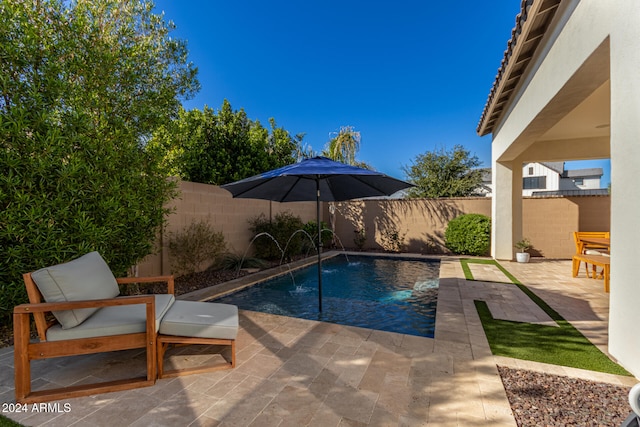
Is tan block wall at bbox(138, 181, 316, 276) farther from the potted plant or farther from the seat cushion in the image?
the potted plant

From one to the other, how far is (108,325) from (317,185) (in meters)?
3.18

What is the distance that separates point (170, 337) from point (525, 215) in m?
11.7

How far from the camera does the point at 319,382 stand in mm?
2639

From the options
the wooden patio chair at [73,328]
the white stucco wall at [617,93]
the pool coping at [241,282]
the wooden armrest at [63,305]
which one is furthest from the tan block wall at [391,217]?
the white stucco wall at [617,93]

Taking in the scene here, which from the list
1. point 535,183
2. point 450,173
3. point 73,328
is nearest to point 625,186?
point 73,328

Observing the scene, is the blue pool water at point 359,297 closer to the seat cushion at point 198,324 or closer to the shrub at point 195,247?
the shrub at point 195,247

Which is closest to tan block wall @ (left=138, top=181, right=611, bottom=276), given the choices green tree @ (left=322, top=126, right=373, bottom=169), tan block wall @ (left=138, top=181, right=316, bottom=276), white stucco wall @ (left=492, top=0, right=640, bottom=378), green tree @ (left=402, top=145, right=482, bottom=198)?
tan block wall @ (left=138, top=181, right=316, bottom=276)

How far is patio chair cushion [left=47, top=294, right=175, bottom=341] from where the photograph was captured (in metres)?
2.57

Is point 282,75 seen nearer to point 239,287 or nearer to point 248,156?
point 248,156

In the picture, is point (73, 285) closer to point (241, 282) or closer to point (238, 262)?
point (241, 282)

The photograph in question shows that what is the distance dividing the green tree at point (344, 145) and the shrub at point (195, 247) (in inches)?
404

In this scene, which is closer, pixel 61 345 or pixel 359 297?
pixel 61 345

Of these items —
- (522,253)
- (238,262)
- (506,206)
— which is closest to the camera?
(238,262)

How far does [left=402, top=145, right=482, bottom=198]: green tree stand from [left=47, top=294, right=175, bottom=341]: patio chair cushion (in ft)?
54.5
